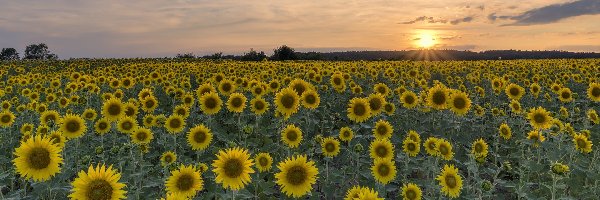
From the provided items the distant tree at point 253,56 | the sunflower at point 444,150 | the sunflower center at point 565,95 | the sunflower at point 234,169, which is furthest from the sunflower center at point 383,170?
the distant tree at point 253,56

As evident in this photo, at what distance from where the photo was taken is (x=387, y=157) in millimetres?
6527

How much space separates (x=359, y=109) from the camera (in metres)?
8.84

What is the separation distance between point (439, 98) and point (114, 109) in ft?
20.8

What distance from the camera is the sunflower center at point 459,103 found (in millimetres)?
9475

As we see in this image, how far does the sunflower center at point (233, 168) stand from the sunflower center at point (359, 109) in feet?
14.7

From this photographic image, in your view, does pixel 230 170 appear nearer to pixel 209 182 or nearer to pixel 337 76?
pixel 209 182

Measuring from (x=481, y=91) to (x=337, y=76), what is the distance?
448 cm

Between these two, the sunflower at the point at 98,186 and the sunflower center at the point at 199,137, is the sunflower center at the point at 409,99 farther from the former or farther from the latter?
the sunflower at the point at 98,186

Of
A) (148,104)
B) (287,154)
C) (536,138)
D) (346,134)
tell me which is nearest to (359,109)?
(346,134)

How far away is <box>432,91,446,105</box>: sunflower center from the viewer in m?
9.77

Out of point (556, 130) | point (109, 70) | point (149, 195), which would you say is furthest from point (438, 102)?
point (109, 70)

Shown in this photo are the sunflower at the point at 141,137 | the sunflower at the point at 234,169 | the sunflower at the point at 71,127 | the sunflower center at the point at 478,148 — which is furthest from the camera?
the sunflower at the point at 141,137

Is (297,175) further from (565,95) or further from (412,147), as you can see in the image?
(565,95)

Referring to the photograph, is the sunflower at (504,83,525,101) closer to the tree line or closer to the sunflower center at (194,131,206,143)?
the sunflower center at (194,131,206,143)
